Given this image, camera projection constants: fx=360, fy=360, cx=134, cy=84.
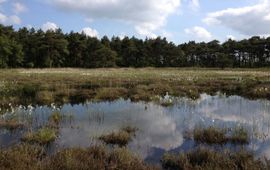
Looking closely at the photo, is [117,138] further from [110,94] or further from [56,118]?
[110,94]

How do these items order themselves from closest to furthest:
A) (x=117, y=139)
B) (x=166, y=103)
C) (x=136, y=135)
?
(x=117, y=139), (x=136, y=135), (x=166, y=103)

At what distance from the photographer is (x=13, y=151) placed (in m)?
9.16

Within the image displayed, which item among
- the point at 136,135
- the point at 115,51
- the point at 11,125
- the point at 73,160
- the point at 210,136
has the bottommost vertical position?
the point at 136,135

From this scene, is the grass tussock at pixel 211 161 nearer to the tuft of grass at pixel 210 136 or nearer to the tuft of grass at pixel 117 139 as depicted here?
the tuft of grass at pixel 210 136

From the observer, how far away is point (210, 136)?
11961 millimetres

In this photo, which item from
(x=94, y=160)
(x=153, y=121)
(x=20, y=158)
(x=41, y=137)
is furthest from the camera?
(x=153, y=121)

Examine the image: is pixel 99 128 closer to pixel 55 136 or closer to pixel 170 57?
pixel 55 136

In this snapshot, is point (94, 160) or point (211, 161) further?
point (211, 161)

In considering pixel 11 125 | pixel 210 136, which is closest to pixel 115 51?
pixel 11 125

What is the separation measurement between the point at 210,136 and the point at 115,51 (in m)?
88.9

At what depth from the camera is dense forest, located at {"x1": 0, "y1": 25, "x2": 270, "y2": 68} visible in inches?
3418

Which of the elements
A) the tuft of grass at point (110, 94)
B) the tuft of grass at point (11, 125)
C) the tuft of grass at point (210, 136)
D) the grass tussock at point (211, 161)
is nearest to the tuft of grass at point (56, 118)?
the tuft of grass at point (11, 125)

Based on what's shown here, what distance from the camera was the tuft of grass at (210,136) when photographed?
1180cm

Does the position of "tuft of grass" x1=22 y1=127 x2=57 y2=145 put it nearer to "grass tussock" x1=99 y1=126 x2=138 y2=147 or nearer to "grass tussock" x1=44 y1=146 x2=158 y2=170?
"grass tussock" x1=99 y1=126 x2=138 y2=147
